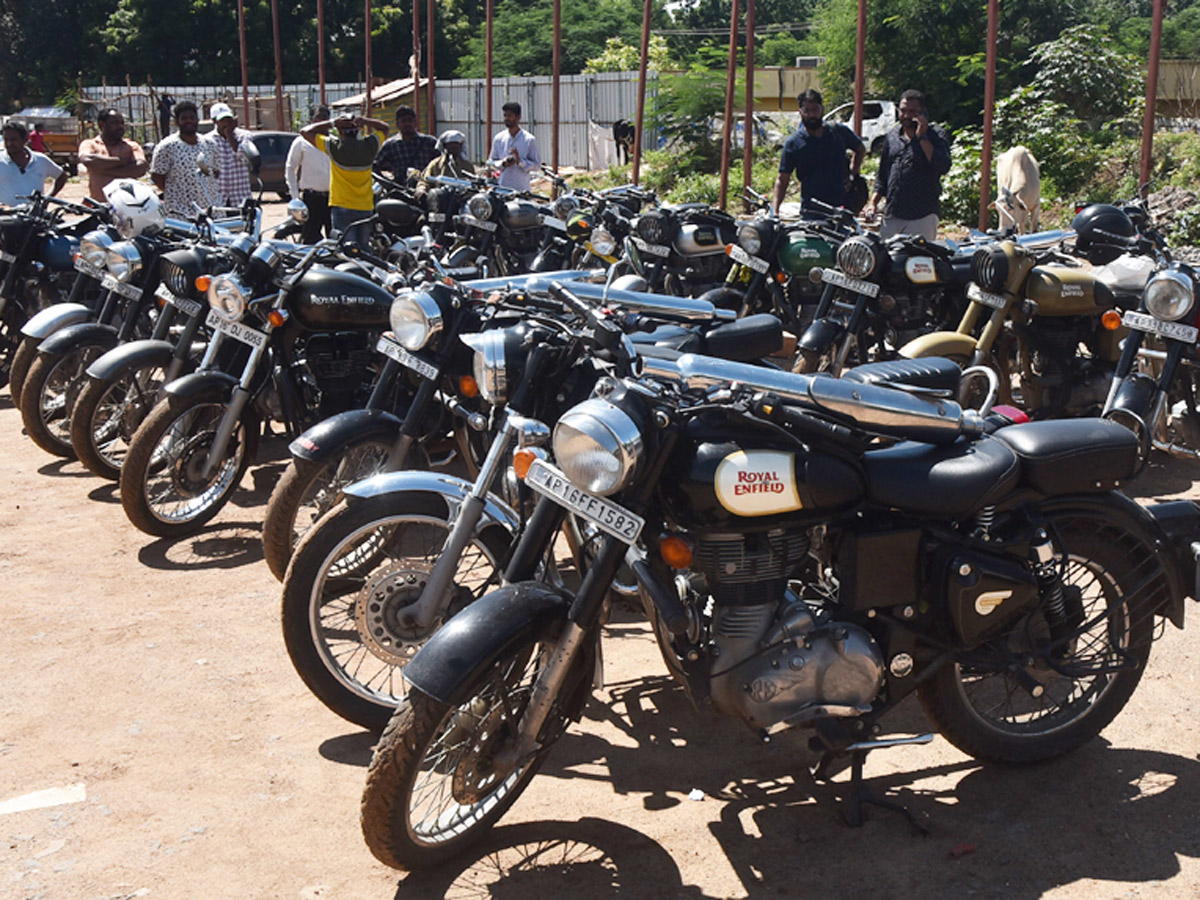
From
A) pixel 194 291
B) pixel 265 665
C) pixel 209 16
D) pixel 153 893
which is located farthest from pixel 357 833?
pixel 209 16

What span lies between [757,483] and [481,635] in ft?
2.46

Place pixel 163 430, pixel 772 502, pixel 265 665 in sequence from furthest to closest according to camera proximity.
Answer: pixel 163 430, pixel 265 665, pixel 772 502

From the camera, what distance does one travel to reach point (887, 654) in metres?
3.30

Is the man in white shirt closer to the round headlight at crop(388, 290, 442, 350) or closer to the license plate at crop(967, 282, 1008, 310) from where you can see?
the license plate at crop(967, 282, 1008, 310)

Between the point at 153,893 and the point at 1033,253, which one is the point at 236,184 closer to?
the point at 1033,253

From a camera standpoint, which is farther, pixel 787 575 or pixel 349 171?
pixel 349 171

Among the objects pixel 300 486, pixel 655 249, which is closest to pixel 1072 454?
pixel 300 486

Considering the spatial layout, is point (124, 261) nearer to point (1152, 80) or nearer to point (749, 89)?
point (1152, 80)

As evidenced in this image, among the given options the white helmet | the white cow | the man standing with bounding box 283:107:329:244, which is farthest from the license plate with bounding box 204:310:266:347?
the white cow

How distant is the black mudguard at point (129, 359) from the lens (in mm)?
6137

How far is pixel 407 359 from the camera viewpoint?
4.52 m

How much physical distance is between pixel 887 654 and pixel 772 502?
60 cm

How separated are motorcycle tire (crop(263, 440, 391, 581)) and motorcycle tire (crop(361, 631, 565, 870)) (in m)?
1.55

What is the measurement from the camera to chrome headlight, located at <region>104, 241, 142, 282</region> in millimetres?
7090
